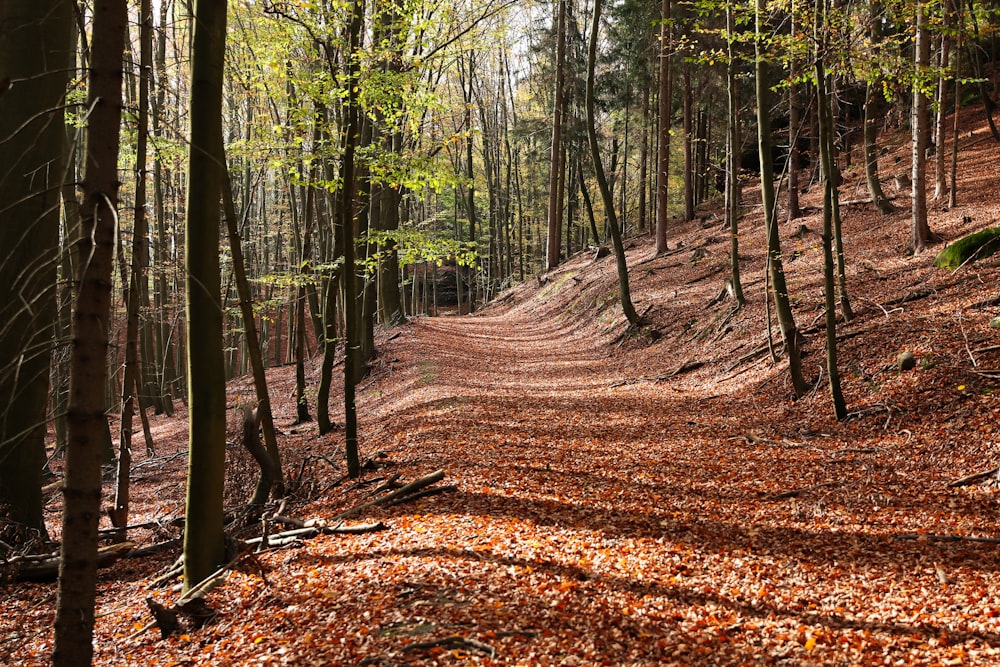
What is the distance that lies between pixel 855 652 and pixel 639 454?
4460mm

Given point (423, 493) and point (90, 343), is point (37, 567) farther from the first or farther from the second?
point (90, 343)

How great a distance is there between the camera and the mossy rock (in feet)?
33.8

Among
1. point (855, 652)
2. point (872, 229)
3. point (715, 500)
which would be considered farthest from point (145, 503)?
point (872, 229)

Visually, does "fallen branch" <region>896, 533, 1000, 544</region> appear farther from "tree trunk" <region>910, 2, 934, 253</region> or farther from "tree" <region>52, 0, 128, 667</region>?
"tree trunk" <region>910, 2, 934, 253</region>

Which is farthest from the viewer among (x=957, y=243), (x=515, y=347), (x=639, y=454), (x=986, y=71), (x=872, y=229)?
(x=986, y=71)

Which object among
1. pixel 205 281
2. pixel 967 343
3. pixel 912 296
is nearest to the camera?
pixel 205 281

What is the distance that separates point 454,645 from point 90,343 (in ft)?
8.20

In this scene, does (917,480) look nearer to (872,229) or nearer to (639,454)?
(639,454)

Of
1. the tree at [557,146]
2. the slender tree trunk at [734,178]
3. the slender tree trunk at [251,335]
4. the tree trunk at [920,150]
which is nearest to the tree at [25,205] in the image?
the slender tree trunk at [251,335]

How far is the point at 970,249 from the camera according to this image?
10516mm

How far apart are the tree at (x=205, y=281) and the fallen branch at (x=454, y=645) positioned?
1.75 metres

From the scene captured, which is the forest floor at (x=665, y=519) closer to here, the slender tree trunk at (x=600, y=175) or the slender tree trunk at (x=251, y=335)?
the slender tree trunk at (x=251, y=335)

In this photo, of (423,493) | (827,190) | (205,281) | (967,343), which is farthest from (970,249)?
(205,281)

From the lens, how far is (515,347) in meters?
19.1
